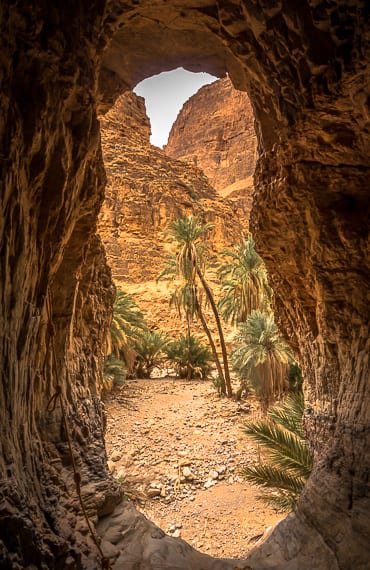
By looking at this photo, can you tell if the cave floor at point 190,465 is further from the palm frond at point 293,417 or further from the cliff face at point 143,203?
the cliff face at point 143,203

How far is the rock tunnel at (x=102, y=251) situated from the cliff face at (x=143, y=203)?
33.5 meters

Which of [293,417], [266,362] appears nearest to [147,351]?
[266,362]

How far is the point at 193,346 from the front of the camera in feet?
70.9

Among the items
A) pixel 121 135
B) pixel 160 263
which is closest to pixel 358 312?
pixel 160 263

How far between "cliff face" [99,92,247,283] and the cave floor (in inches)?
971

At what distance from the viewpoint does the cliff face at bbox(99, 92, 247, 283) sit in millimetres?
39562

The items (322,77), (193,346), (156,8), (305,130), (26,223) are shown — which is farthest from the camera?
(193,346)

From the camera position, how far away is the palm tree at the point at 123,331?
53.7ft

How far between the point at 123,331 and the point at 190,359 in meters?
5.55

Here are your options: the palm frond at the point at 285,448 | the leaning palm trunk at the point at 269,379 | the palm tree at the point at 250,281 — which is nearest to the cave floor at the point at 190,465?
the leaning palm trunk at the point at 269,379

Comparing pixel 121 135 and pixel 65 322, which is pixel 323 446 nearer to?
pixel 65 322

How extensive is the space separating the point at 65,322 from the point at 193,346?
17647mm

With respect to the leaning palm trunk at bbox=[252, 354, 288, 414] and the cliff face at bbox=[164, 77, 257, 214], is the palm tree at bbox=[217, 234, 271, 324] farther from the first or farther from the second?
the cliff face at bbox=[164, 77, 257, 214]

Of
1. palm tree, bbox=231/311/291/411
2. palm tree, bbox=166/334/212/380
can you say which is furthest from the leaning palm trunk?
palm tree, bbox=166/334/212/380
